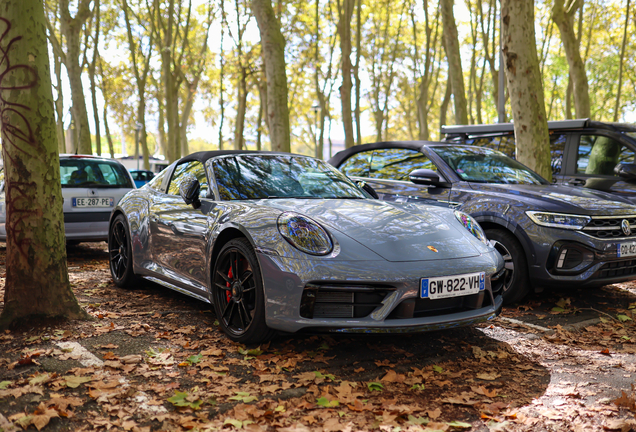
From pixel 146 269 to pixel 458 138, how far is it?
5.24 metres

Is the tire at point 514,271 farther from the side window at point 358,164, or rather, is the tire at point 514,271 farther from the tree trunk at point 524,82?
the tree trunk at point 524,82

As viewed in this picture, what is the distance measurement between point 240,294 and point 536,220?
110 inches

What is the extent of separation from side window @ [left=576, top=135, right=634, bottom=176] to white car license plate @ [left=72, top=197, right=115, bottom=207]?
6.40 m

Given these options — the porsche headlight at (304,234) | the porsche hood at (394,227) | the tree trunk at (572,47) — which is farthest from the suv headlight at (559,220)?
the tree trunk at (572,47)

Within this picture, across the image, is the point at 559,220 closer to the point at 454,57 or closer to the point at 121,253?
the point at 121,253

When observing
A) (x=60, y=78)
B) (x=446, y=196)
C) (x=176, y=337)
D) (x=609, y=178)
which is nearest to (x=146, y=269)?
(x=176, y=337)

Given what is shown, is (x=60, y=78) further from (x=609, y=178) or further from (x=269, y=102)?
(x=609, y=178)

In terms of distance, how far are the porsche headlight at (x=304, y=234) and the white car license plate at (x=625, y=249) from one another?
114 inches

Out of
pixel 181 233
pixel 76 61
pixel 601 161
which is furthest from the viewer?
pixel 76 61

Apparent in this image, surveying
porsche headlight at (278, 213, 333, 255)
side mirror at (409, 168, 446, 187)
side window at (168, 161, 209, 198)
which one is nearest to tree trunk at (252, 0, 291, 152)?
side mirror at (409, 168, 446, 187)

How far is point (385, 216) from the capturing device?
14.3ft

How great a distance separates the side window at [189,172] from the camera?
4952 mm

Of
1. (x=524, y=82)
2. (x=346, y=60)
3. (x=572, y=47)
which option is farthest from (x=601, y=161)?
(x=346, y=60)

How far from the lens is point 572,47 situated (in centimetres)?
1783
